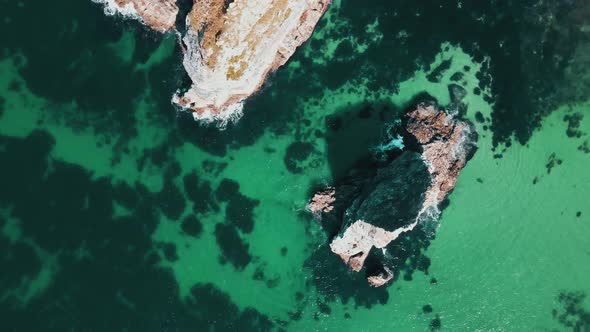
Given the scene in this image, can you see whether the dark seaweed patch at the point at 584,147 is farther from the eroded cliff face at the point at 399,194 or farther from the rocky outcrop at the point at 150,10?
the rocky outcrop at the point at 150,10

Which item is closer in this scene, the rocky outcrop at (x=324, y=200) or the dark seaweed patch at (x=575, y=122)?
the dark seaweed patch at (x=575, y=122)

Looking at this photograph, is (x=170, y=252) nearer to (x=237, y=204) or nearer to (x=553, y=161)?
(x=237, y=204)

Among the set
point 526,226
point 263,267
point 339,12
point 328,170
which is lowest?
point 263,267

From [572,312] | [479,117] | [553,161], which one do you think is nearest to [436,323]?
[572,312]

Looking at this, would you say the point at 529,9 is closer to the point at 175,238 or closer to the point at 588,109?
the point at 588,109

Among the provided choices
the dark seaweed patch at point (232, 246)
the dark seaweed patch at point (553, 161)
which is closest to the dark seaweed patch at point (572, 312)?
A: the dark seaweed patch at point (553, 161)

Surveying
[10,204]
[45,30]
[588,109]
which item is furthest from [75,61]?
[588,109]
